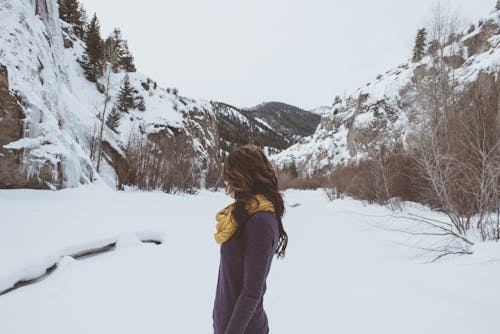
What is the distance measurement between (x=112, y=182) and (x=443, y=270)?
16.3 metres

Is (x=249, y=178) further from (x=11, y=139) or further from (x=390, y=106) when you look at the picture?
(x=390, y=106)

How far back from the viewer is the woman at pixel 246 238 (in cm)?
110

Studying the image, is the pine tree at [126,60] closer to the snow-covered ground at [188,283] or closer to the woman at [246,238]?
the snow-covered ground at [188,283]

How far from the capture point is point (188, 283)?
12.7ft

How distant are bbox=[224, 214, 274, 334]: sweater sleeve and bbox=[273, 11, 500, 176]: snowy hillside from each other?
9.11m

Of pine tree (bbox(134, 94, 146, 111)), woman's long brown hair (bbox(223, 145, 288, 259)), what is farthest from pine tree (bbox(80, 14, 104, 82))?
woman's long brown hair (bbox(223, 145, 288, 259))

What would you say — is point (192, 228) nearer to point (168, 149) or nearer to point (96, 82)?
point (168, 149)

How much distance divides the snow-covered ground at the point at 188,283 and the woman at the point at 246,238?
77.2 inches

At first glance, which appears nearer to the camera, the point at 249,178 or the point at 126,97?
the point at 249,178

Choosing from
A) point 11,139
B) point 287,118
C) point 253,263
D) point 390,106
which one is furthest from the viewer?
point 287,118

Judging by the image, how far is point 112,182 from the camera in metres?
14.9

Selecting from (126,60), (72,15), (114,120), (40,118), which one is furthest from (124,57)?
(40,118)

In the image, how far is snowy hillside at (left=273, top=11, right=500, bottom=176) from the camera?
16.4 m

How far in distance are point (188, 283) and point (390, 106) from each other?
56.7 meters
